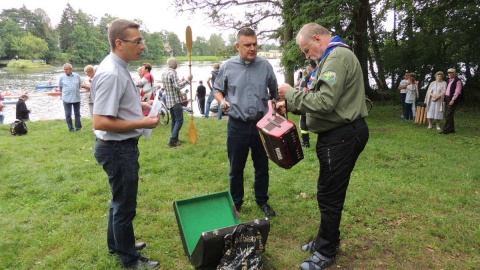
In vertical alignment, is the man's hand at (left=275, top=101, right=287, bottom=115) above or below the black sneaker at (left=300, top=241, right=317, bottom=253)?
above

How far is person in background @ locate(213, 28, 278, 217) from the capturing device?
3695mm

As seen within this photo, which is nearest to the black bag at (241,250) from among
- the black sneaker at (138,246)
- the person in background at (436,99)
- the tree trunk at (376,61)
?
the black sneaker at (138,246)

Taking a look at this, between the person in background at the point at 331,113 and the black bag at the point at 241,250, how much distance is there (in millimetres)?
535

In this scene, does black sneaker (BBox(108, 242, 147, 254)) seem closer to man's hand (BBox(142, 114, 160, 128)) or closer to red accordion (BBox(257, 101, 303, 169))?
man's hand (BBox(142, 114, 160, 128))

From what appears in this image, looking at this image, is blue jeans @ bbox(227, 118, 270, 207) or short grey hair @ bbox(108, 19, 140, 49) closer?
short grey hair @ bbox(108, 19, 140, 49)

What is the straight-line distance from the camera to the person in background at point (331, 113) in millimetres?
2625

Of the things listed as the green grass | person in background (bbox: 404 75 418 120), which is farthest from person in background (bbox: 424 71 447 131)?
the green grass

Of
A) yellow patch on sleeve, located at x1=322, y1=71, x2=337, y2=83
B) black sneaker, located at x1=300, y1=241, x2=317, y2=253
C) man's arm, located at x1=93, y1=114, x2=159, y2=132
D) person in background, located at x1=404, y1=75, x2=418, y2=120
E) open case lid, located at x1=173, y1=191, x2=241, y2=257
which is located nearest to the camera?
man's arm, located at x1=93, y1=114, x2=159, y2=132

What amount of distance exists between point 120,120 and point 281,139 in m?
1.30

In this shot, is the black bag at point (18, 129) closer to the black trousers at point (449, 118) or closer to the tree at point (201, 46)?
the black trousers at point (449, 118)

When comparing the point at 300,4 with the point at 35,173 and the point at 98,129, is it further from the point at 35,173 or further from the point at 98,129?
the point at 98,129

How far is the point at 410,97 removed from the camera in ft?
39.5

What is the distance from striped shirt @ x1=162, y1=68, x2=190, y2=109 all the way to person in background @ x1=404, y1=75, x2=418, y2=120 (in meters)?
8.29

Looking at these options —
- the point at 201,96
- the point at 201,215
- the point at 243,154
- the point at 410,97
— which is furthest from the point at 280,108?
the point at 201,96
